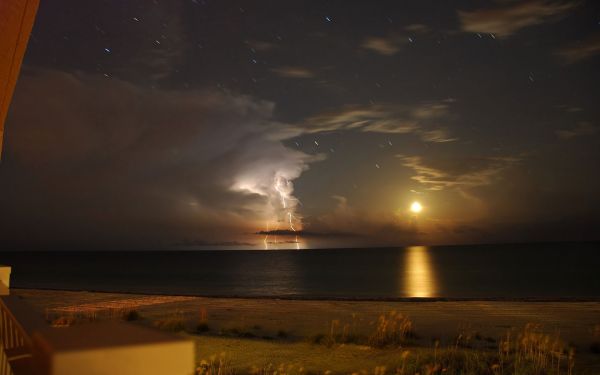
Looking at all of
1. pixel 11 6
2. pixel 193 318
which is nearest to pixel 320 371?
pixel 11 6

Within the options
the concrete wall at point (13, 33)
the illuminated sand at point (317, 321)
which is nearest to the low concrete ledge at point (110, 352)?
the concrete wall at point (13, 33)

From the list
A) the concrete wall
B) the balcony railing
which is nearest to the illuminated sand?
the concrete wall

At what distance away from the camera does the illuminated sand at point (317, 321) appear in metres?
9.88

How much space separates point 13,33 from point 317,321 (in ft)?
45.4

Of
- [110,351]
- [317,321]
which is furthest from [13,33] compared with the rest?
[317,321]

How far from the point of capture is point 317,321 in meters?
16.4

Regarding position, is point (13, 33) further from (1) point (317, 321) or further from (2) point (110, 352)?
(1) point (317, 321)

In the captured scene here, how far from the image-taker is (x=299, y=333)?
13641mm

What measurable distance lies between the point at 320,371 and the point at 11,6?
23.2 feet

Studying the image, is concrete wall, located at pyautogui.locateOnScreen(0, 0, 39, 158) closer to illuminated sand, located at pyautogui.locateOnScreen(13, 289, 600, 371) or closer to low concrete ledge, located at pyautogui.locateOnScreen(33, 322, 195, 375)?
low concrete ledge, located at pyautogui.locateOnScreen(33, 322, 195, 375)

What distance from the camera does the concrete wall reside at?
4.05m

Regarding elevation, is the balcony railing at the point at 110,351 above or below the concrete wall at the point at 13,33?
below

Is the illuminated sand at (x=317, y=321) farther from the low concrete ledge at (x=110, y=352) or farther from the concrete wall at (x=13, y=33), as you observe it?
the low concrete ledge at (x=110, y=352)

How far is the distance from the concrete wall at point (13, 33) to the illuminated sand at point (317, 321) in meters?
6.27
